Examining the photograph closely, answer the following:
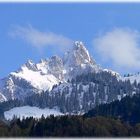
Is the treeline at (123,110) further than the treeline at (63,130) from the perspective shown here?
Yes

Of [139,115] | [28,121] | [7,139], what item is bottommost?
[7,139]

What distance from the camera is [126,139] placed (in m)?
8.62

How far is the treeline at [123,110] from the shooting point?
174 meters

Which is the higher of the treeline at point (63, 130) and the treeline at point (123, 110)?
the treeline at point (123, 110)

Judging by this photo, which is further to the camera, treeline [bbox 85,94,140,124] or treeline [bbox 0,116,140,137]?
treeline [bbox 85,94,140,124]

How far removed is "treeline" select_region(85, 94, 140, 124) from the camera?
174m

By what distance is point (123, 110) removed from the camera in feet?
608

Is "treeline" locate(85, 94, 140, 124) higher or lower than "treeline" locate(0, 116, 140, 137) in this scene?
higher

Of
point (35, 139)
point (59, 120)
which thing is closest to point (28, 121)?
point (59, 120)

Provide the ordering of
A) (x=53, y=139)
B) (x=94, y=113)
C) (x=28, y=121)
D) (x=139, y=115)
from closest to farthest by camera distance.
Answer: (x=53, y=139) < (x=28, y=121) < (x=139, y=115) < (x=94, y=113)

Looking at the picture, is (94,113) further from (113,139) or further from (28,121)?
(113,139)

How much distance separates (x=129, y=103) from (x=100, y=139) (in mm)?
185710

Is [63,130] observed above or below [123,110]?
below

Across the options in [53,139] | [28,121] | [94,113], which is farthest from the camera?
[94,113]
